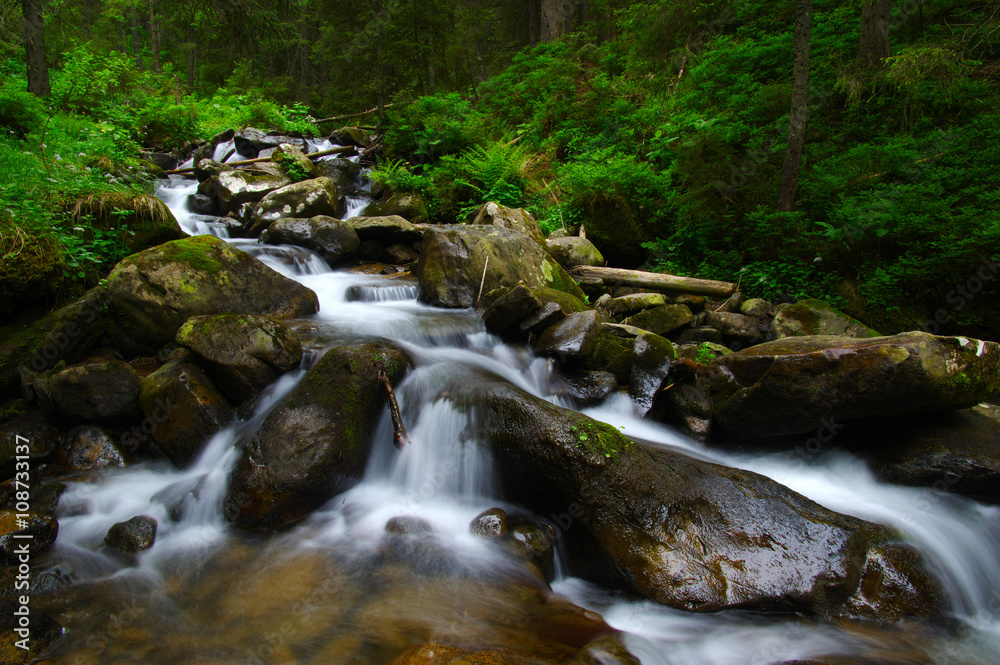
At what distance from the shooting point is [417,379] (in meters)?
5.00

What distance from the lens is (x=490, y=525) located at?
12.1 feet

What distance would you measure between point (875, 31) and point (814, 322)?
5840 millimetres

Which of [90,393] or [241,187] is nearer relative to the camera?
[90,393]

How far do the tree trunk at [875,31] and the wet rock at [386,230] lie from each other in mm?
8664

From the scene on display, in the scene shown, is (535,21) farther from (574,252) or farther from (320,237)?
(320,237)

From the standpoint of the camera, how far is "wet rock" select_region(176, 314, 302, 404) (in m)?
4.58

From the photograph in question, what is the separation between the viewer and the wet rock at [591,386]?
17.5 feet

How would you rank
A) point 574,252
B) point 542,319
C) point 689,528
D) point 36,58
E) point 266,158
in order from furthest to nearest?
point 266,158
point 36,58
point 574,252
point 542,319
point 689,528

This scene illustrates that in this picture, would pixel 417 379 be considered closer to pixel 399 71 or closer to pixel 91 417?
pixel 91 417

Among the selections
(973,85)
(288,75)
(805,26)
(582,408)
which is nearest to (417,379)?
(582,408)

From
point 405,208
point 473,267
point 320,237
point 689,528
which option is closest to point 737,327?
point 473,267

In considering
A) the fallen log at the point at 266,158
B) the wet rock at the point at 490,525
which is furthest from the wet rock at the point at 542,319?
the fallen log at the point at 266,158

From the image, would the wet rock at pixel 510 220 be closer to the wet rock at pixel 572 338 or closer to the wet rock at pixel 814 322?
the wet rock at pixel 572 338

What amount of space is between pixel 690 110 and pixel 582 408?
8.56 meters
